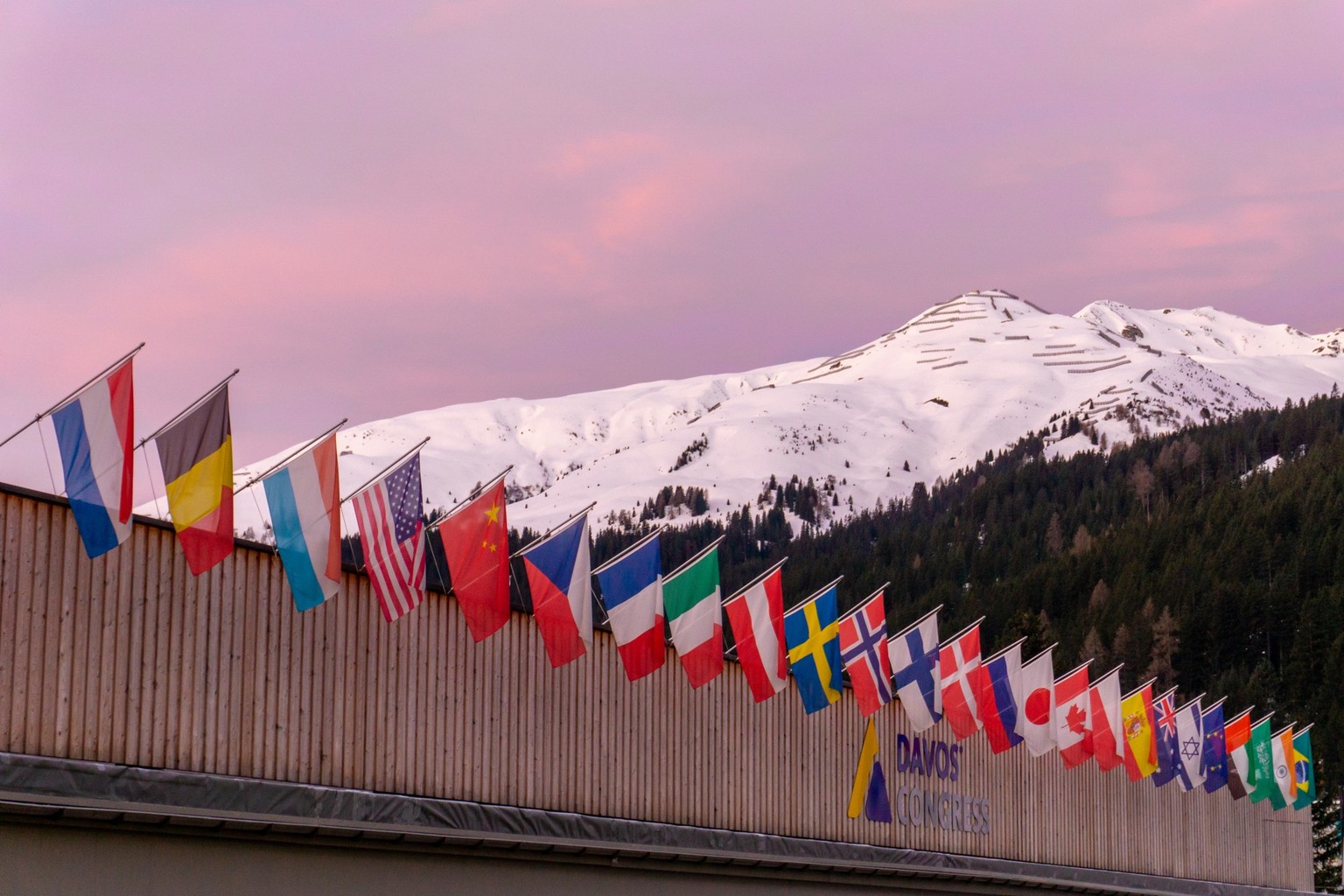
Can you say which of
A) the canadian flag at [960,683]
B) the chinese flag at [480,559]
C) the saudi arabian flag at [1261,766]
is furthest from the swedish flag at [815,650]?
the saudi arabian flag at [1261,766]

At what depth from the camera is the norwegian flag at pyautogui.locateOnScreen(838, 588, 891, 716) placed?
29.4 m

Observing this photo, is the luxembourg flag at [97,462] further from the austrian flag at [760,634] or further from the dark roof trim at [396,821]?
the austrian flag at [760,634]

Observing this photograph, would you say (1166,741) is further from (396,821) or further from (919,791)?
(396,821)

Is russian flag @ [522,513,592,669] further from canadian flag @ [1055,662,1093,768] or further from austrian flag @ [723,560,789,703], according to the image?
canadian flag @ [1055,662,1093,768]

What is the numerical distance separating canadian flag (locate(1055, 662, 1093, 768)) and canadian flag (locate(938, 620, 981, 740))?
10.7 ft

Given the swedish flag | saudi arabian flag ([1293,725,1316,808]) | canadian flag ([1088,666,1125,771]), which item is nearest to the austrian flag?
the swedish flag

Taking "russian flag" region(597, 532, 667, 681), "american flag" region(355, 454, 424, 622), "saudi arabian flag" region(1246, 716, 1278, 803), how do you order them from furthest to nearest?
"saudi arabian flag" region(1246, 716, 1278, 803) < "russian flag" region(597, 532, 667, 681) < "american flag" region(355, 454, 424, 622)

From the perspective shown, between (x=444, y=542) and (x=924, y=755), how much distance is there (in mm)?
14385

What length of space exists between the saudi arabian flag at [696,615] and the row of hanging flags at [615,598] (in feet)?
0.09

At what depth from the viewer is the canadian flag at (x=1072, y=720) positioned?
3456cm

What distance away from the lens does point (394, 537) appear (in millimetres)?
20234

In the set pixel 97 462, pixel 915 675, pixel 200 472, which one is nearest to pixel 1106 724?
pixel 915 675

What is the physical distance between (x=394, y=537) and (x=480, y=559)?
174 cm

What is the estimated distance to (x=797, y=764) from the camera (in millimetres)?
29641
